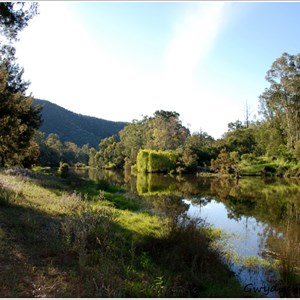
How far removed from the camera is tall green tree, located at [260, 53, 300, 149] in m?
45.0

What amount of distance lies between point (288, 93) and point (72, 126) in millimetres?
117726

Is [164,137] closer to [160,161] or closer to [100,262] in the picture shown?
[160,161]

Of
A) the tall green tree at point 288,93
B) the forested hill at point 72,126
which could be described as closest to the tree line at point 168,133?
the tall green tree at point 288,93

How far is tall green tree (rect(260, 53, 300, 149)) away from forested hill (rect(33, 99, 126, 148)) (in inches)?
3985

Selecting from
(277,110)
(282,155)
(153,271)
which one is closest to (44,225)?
(153,271)

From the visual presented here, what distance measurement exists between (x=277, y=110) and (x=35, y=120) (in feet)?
131

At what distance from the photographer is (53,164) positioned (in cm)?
8106

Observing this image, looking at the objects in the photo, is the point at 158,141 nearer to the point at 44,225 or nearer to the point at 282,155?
the point at 282,155

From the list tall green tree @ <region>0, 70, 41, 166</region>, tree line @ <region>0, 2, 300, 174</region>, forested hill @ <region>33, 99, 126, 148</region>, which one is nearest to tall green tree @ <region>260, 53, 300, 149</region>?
tree line @ <region>0, 2, 300, 174</region>

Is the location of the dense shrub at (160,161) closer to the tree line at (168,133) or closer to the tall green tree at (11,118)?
the tree line at (168,133)

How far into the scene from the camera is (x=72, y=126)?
150 meters

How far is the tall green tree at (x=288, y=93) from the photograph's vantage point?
44969 mm

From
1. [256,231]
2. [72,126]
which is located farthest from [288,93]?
[72,126]

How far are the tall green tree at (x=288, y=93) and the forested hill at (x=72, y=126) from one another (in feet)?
332
